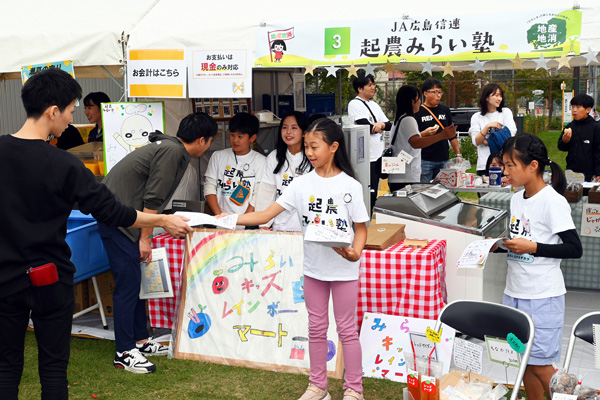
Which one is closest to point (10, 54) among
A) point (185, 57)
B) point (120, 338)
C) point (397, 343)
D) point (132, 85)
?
point (132, 85)

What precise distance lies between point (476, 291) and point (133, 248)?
2309 millimetres

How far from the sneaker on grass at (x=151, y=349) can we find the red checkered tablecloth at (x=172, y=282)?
1.06 ft

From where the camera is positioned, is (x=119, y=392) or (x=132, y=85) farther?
(x=132, y=85)

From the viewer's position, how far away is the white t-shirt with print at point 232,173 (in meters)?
5.25

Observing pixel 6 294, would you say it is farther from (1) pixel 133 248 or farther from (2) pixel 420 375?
(2) pixel 420 375

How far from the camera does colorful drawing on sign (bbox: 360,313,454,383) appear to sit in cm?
405

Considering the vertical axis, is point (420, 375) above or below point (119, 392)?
above

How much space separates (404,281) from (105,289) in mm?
2430

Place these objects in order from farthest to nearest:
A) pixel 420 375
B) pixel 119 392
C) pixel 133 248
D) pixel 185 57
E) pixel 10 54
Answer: pixel 10 54, pixel 185 57, pixel 133 248, pixel 119 392, pixel 420 375

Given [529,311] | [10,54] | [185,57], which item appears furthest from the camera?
[10,54]

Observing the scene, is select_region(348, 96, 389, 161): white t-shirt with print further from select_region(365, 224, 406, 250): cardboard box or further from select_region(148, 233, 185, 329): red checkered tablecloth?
select_region(148, 233, 185, 329): red checkered tablecloth

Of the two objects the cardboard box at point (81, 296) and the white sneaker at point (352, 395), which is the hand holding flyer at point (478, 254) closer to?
the white sneaker at point (352, 395)

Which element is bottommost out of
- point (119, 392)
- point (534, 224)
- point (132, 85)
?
point (119, 392)

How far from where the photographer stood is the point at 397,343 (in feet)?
13.6
